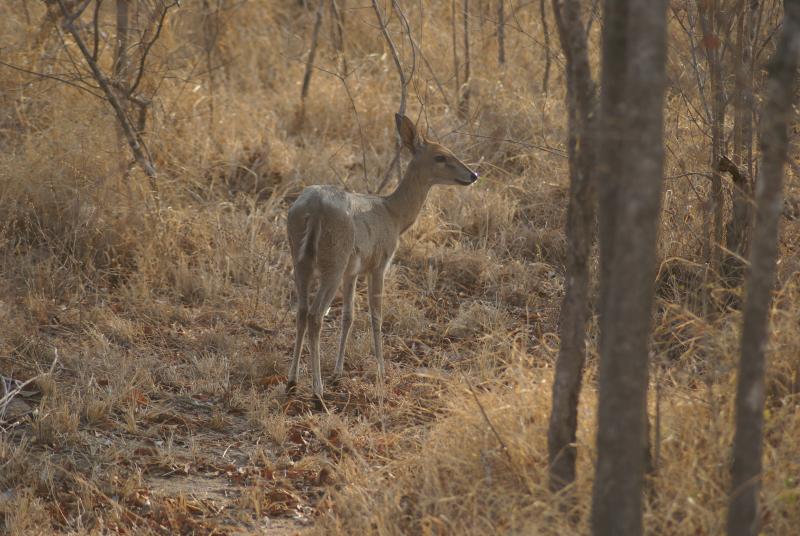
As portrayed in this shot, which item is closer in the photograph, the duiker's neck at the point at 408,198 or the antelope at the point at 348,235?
the antelope at the point at 348,235

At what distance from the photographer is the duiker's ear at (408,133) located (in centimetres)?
713

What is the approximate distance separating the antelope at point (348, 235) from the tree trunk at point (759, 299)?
313cm

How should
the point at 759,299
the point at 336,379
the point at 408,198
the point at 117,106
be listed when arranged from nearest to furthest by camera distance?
the point at 759,299, the point at 336,379, the point at 408,198, the point at 117,106

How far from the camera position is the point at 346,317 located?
6.69 m

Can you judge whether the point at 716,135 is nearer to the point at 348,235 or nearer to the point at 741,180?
the point at 741,180

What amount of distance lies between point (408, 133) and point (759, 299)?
14.3 ft

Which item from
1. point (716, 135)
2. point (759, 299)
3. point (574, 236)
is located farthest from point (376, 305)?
point (759, 299)

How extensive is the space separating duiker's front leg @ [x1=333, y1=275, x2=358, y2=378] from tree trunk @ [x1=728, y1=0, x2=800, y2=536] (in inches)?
143

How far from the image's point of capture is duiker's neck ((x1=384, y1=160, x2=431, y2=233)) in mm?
7047

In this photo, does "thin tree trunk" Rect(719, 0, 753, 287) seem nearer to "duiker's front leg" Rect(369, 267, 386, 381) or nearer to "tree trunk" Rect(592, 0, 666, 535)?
"duiker's front leg" Rect(369, 267, 386, 381)

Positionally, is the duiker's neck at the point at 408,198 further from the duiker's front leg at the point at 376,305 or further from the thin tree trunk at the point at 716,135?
the thin tree trunk at the point at 716,135

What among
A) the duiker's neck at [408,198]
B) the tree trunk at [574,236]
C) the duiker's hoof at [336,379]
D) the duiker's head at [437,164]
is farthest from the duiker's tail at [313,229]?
the tree trunk at [574,236]

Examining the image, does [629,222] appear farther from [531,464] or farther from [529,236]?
[529,236]

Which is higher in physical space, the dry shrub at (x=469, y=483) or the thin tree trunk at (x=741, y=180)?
the thin tree trunk at (x=741, y=180)
